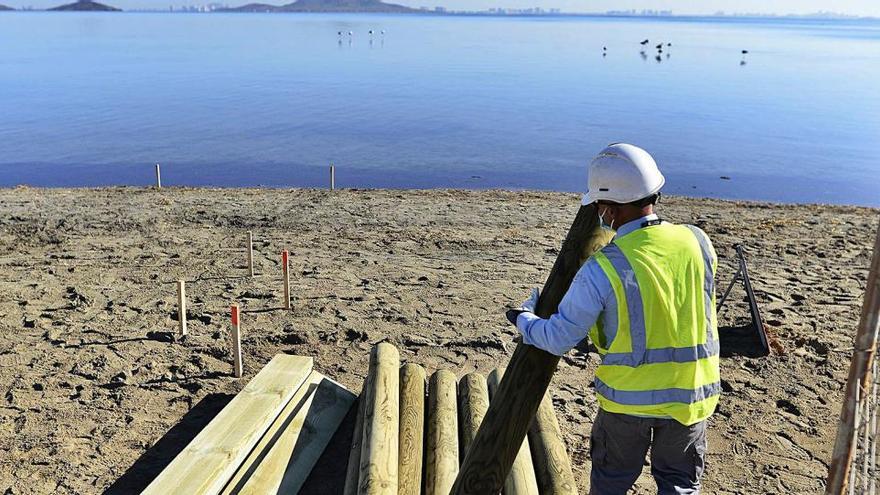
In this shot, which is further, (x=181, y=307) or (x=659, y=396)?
(x=181, y=307)

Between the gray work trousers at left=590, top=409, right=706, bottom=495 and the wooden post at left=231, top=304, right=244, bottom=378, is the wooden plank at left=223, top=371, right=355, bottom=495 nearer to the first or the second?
the wooden post at left=231, top=304, right=244, bottom=378

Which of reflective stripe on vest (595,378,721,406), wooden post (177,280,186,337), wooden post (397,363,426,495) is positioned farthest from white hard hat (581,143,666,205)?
wooden post (177,280,186,337)

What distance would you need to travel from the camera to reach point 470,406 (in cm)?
681

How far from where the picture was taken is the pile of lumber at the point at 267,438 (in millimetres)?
5617

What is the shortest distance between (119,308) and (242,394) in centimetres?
458

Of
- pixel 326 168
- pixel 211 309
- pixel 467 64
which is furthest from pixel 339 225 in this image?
pixel 467 64

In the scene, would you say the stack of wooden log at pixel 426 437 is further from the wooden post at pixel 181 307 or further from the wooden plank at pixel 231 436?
the wooden post at pixel 181 307

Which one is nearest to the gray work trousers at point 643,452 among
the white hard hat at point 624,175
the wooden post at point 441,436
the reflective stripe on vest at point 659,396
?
the reflective stripe on vest at point 659,396

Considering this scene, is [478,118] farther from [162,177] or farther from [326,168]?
[162,177]

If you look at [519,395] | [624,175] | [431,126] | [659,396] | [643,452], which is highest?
[624,175]

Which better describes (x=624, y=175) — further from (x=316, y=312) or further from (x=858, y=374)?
(x=316, y=312)

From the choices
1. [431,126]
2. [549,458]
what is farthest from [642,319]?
[431,126]

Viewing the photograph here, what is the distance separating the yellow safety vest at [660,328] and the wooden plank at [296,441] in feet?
10.2

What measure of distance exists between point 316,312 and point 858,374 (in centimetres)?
753
